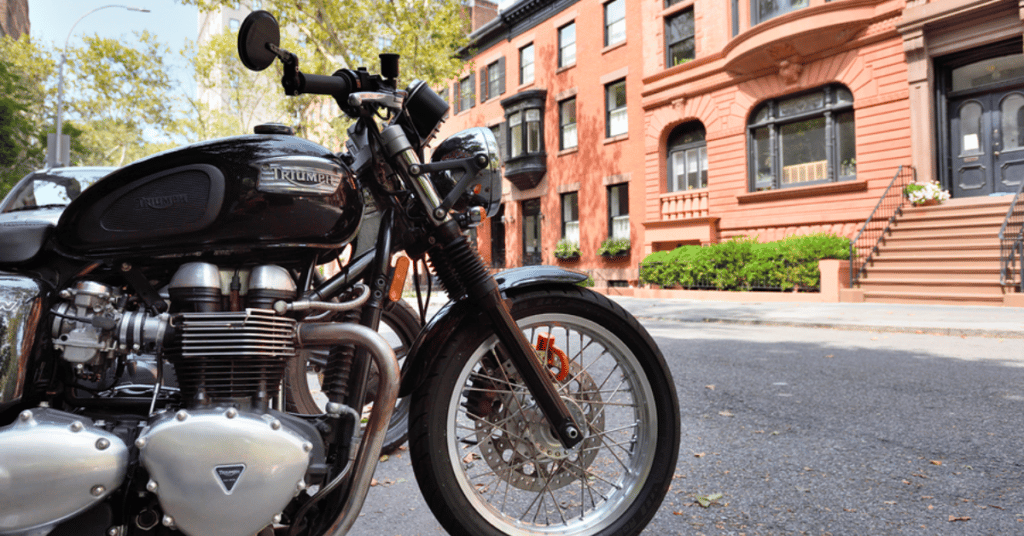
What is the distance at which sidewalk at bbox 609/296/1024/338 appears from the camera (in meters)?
8.40

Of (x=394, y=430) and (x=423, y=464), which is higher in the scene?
(x=423, y=464)

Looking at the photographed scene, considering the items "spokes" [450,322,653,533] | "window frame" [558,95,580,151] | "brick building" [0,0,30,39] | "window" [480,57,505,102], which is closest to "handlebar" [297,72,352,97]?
"spokes" [450,322,653,533]

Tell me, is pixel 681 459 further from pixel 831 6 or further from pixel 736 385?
pixel 831 6

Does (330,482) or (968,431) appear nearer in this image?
(330,482)

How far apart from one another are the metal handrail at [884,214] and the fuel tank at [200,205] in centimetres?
1487

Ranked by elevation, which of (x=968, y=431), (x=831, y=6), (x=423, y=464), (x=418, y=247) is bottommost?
(x=968, y=431)

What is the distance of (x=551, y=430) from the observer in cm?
223

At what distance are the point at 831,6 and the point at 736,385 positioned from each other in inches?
550

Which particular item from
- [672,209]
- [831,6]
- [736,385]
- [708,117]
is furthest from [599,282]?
[736,385]

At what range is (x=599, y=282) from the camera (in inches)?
878

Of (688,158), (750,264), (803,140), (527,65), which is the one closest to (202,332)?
(750,264)

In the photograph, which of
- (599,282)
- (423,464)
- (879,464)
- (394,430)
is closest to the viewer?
(423,464)

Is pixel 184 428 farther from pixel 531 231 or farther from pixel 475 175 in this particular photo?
pixel 531 231

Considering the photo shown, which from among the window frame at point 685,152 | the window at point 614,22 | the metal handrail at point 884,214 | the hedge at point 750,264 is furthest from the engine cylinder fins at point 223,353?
the window at point 614,22
